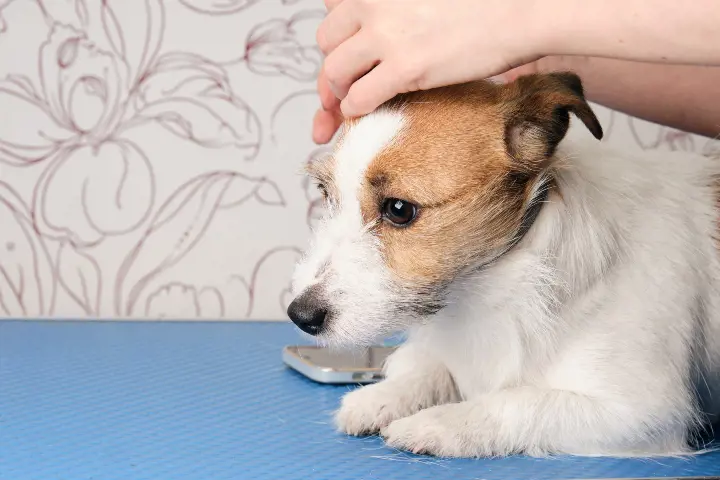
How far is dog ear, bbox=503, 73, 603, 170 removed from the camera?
1.18 meters

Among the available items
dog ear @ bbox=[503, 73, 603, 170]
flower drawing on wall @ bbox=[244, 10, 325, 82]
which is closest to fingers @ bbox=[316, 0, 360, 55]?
dog ear @ bbox=[503, 73, 603, 170]

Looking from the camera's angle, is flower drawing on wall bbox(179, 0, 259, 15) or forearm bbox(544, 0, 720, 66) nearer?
forearm bbox(544, 0, 720, 66)

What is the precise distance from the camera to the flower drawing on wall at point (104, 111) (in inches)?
85.9

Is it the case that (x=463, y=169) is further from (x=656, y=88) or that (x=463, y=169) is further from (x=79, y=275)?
(x=79, y=275)

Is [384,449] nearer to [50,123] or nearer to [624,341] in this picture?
[624,341]

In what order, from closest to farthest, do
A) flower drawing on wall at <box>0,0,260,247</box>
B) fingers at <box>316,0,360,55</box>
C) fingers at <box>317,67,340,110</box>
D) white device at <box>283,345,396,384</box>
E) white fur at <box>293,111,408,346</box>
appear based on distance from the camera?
white fur at <box>293,111,408,346</box> < fingers at <box>316,0,360,55</box> < fingers at <box>317,67,340,110</box> < white device at <box>283,345,396,384</box> < flower drawing on wall at <box>0,0,260,247</box>

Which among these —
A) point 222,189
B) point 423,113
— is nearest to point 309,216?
point 222,189

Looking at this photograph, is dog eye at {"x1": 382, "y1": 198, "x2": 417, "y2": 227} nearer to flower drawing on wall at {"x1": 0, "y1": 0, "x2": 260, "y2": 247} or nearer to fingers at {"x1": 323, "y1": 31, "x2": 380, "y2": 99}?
Result: fingers at {"x1": 323, "y1": 31, "x2": 380, "y2": 99}

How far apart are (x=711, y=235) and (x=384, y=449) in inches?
23.1

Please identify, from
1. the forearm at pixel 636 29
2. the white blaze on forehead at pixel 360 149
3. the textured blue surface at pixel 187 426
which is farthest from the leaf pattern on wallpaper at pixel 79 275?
the forearm at pixel 636 29

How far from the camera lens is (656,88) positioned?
168 cm

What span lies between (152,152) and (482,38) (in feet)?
4.27

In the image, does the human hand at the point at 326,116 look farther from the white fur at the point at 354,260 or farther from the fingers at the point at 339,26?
the white fur at the point at 354,260

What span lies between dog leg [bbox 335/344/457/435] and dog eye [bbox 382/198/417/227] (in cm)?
31
